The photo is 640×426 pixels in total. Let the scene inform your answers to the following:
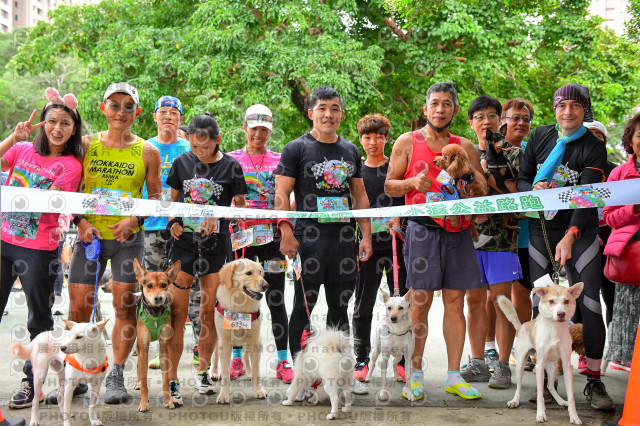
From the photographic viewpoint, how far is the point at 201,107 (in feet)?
36.7

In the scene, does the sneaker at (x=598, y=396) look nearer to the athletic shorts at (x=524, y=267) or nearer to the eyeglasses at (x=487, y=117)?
the athletic shorts at (x=524, y=267)

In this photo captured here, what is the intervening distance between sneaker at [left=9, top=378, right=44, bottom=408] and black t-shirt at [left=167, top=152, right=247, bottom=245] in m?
1.40

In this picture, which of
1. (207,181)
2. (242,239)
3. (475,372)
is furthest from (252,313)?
(475,372)

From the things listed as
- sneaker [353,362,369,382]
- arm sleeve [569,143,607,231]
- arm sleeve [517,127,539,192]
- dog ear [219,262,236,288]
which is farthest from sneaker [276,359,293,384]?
arm sleeve [569,143,607,231]

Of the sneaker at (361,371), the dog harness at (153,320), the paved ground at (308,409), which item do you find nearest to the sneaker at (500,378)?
the paved ground at (308,409)

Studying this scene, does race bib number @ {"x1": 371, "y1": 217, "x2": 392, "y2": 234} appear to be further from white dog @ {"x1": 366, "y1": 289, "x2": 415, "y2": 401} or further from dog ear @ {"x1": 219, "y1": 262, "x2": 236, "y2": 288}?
dog ear @ {"x1": 219, "y1": 262, "x2": 236, "y2": 288}

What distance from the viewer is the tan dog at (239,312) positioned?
13.3 feet

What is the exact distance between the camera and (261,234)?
4637 mm

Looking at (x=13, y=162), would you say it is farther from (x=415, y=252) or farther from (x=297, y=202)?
(x=415, y=252)

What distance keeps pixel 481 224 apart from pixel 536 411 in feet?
4.99

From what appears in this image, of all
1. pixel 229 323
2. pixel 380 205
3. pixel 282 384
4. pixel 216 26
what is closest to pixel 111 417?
pixel 229 323

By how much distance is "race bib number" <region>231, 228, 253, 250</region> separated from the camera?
4.25 metres

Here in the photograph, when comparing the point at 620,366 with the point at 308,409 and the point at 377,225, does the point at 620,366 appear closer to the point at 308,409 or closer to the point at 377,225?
the point at 377,225

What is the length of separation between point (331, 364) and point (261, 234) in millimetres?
1347
